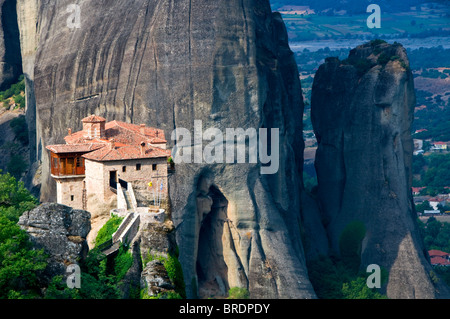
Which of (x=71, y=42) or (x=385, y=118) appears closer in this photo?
(x=71, y=42)

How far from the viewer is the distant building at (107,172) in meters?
52.6

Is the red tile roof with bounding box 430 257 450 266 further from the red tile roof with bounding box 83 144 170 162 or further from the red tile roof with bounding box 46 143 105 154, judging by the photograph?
the red tile roof with bounding box 46 143 105 154

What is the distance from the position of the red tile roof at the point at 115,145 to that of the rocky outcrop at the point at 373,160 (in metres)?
42.7

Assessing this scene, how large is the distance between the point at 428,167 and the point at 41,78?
110296mm

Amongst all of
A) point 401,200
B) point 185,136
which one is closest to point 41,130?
point 185,136

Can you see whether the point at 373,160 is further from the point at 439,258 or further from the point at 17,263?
the point at 17,263

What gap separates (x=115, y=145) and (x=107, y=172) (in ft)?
6.12

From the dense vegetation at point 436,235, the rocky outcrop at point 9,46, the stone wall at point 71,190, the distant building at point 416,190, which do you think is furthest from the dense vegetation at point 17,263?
the distant building at point 416,190

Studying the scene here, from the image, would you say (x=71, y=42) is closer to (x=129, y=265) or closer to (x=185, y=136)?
(x=185, y=136)

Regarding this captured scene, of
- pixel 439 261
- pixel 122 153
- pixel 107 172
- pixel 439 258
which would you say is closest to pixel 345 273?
pixel 439 261

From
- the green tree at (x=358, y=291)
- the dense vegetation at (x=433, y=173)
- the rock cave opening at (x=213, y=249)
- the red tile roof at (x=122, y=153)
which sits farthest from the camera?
the dense vegetation at (x=433, y=173)

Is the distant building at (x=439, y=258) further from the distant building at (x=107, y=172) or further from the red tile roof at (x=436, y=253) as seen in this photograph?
the distant building at (x=107, y=172)

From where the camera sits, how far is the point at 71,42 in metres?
93.2

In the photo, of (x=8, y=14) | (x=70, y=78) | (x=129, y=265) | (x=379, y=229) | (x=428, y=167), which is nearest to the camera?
(x=129, y=265)
